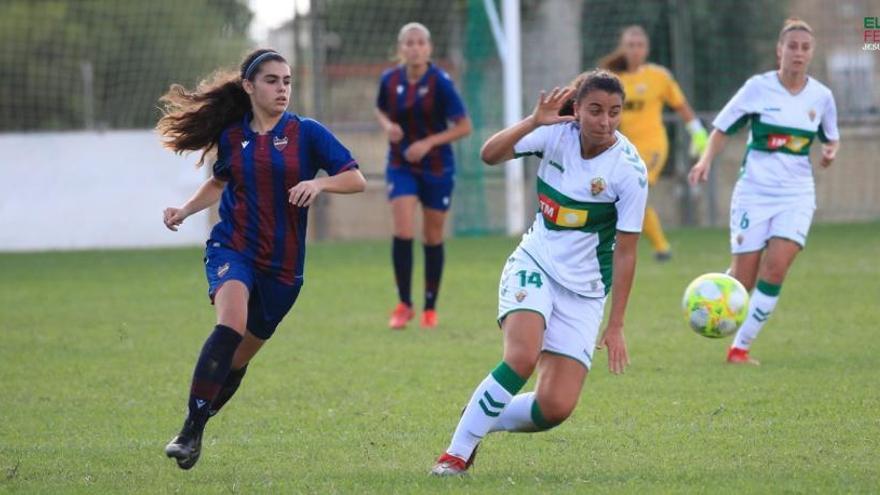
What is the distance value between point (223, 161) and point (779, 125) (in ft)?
13.4

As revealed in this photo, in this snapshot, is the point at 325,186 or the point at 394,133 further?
the point at 394,133

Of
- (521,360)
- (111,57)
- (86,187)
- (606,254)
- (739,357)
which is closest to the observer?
(521,360)

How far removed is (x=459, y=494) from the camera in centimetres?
521

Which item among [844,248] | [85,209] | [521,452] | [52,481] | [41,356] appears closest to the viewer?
[52,481]

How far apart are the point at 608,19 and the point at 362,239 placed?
16.6 ft

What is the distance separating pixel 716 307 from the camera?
6.52 metres

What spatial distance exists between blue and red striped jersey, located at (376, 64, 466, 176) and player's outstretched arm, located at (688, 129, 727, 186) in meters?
2.44

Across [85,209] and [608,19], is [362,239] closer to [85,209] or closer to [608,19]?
[85,209]

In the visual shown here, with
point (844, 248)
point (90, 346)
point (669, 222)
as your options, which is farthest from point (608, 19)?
point (90, 346)

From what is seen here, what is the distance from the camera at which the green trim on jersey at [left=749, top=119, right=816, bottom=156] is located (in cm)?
883

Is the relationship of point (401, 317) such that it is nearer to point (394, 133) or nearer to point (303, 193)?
point (394, 133)

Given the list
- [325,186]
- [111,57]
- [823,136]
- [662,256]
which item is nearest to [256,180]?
[325,186]

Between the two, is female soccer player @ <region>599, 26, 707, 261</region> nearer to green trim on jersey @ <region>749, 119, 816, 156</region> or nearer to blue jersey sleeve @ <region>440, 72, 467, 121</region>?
blue jersey sleeve @ <region>440, 72, 467, 121</region>

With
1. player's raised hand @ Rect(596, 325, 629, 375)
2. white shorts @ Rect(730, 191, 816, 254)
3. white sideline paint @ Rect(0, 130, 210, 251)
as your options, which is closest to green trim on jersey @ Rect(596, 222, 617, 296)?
player's raised hand @ Rect(596, 325, 629, 375)
